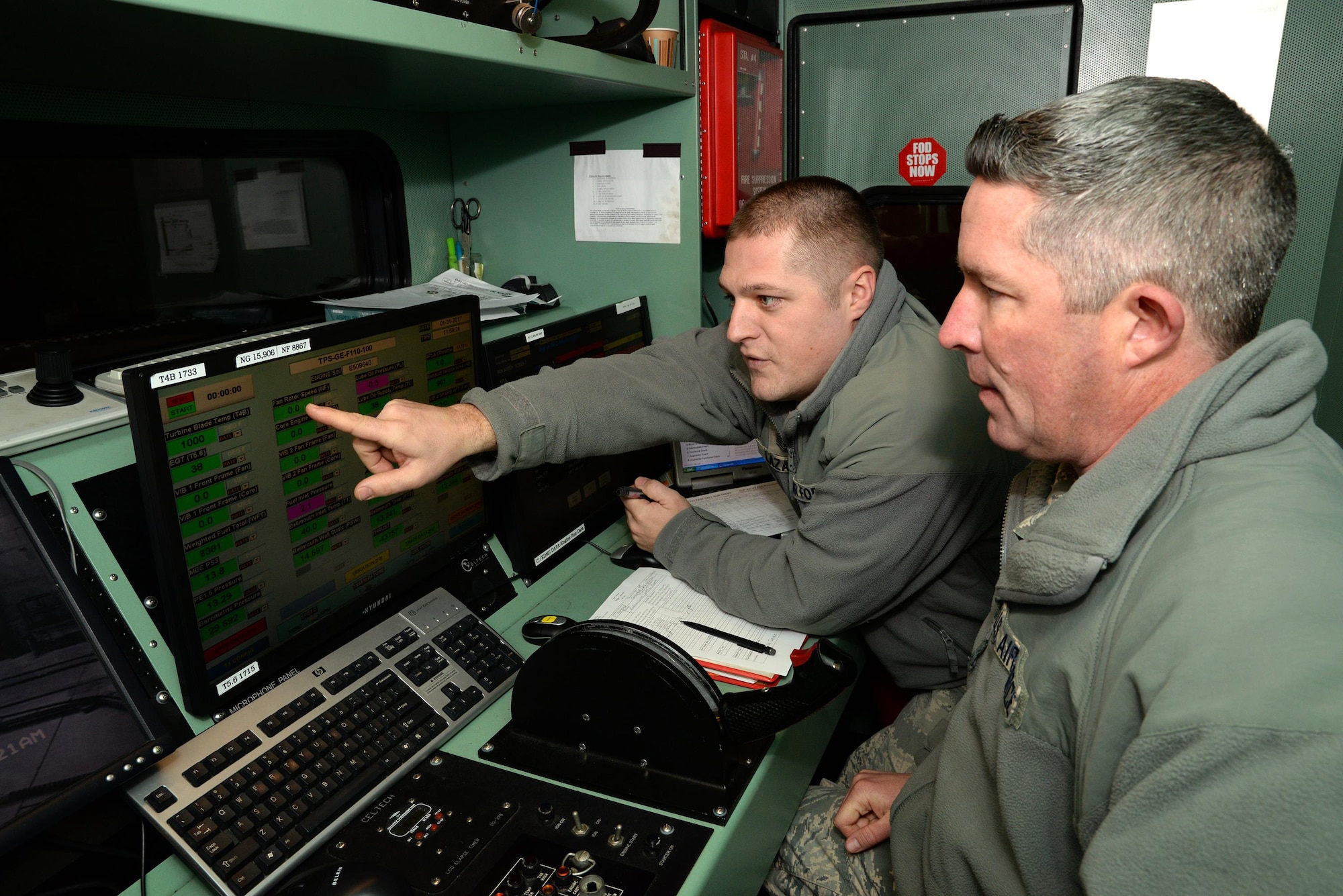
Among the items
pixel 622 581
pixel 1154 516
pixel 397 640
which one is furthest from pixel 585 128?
pixel 1154 516

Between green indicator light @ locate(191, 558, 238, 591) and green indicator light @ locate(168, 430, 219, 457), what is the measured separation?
14 centimetres

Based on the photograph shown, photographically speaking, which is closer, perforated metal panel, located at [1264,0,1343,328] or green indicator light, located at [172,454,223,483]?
green indicator light, located at [172,454,223,483]

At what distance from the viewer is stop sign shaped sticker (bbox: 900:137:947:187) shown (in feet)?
7.44

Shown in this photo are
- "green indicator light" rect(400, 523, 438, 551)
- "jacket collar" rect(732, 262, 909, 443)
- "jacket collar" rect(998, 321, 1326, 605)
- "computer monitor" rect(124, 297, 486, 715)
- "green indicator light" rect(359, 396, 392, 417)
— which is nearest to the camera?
"jacket collar" rect(998, 321, 1326, 605)

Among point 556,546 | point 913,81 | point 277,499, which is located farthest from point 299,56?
point 913,81

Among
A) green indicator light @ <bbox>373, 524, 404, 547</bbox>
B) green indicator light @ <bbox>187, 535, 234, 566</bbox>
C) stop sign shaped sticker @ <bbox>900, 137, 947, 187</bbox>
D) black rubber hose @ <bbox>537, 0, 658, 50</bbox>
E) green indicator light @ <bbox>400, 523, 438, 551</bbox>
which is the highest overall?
black rubber hose @ <bbox>537, 0, 658, 50</bbox>

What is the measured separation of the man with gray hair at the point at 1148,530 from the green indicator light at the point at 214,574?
0.87 metres

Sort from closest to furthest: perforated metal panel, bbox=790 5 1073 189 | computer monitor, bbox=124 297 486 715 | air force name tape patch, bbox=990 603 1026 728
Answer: air force name tape patch, bbox=990 603 1026 728 → computer monitor, bbox=124 297 486 715 → perforated metal panel, bbox=790 5 1073 189

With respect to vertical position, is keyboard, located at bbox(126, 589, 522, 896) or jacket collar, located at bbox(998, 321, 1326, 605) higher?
jacket collar, located at bbox(998, 321, 1326, 605)

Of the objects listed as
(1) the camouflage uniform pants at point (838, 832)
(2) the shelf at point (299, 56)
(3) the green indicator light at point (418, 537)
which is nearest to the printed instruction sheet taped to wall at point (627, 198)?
(2) the shelf at point (299, 56)

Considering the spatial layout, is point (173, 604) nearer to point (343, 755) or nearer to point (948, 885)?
point (343, 755)

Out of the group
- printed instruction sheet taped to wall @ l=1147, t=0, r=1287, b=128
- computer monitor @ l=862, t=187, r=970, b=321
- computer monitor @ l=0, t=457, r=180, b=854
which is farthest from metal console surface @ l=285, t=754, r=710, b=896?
printed instruction sheet taped to wall @ l=1147, t=0, r=1287, b=128

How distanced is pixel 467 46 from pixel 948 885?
3.74 feet

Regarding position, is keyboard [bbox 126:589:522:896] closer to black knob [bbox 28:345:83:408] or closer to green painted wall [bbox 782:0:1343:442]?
black knob [bbox 28:345:83:408]
